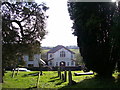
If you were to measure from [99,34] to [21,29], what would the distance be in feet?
20.8

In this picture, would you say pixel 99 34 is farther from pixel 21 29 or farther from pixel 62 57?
pixel 62 57

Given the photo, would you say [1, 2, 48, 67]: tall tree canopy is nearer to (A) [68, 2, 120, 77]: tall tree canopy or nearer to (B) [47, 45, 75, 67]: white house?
(A) [68, 2, 120, 77]: tall tree canopy

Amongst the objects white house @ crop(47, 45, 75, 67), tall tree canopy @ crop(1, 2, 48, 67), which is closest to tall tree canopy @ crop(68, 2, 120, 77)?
tall tree canopy @ crop(1, 2, 48, 67)

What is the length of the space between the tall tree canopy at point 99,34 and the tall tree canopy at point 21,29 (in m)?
3.67

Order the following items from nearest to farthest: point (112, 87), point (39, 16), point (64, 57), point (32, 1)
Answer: point (112, 87) < point (32, 1) < point (39, 16) < point (64, 57)

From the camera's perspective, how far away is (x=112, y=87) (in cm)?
1164

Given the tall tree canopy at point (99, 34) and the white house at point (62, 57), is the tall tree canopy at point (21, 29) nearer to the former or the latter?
the tall tree canopy at point (99, 34)

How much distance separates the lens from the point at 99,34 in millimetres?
14000

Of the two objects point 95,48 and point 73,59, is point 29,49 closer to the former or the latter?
point 95,48

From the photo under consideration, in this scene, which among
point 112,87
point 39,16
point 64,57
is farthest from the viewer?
point 64,57

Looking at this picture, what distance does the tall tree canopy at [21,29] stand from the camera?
1479 centimetres

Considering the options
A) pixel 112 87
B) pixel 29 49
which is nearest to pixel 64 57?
pixel 29 49

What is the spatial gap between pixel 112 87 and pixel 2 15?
909 centimetres

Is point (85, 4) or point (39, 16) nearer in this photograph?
point (85, 4)
